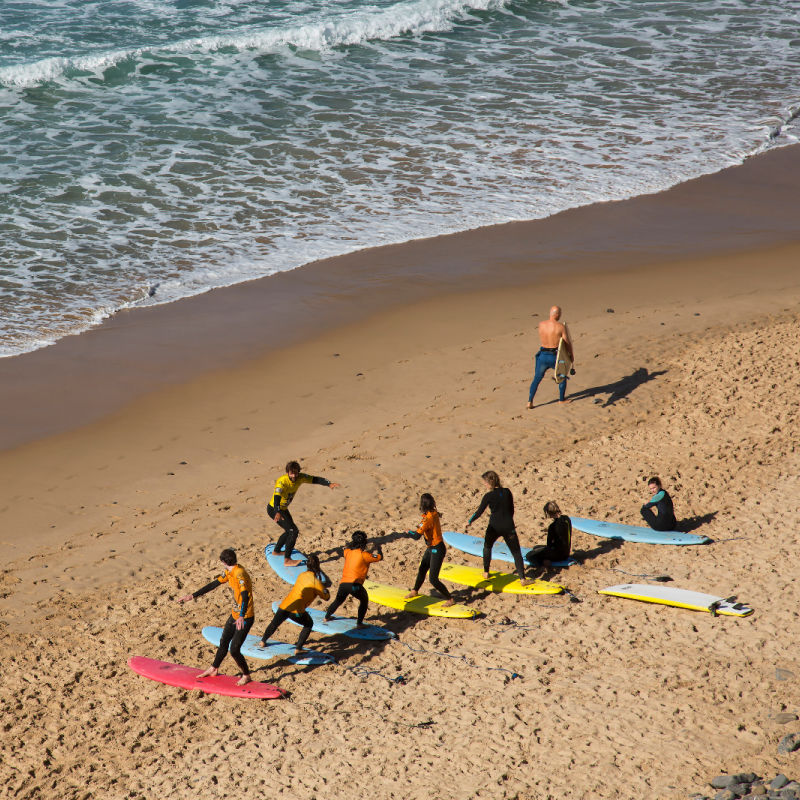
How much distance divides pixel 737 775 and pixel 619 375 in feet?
25.2

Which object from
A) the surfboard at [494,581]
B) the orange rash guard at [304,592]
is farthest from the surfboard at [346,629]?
the surfboard at [494,581]

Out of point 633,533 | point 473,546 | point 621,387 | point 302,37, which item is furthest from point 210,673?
point 302,37

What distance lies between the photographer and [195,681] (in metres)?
8.18

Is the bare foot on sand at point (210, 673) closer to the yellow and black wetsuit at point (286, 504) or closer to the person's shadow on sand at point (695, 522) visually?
the yellow and black wetsuit at point (286, 504)

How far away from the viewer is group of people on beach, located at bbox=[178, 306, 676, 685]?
8.12m

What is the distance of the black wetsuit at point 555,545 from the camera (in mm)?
9531

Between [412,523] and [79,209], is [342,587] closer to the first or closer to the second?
[412,523]

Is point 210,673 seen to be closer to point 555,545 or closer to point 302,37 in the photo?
point 555,545

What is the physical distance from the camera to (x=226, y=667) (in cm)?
854

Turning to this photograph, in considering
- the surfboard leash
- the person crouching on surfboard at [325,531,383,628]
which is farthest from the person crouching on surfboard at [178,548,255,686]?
the surfboard leash

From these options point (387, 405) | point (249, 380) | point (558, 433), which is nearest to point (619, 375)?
point (558, 433)

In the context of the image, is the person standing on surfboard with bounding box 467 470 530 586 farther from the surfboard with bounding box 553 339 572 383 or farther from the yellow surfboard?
the surfboard with bounding box 553 339 572 383

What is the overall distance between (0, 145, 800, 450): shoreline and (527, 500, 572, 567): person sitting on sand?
640 centimetres

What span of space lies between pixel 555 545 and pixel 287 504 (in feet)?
9.92
